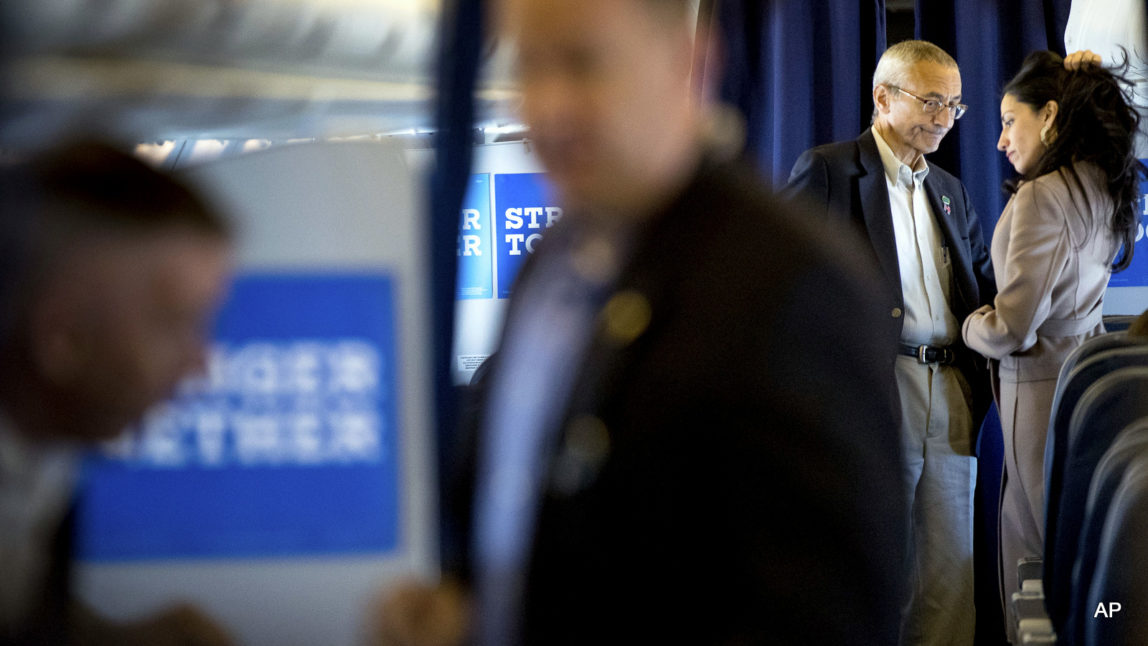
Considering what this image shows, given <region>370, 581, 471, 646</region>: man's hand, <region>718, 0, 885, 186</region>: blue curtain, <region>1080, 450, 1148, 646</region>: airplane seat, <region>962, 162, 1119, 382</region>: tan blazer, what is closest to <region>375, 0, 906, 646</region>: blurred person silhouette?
<region>370, 581, 471, 646</region>: man's hand

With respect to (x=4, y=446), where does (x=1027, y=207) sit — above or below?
above

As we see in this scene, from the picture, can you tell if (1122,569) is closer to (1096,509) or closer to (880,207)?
(1096,509)

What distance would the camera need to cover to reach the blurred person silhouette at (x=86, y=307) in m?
0.22

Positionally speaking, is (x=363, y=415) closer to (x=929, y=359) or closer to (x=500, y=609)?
(x=500, y=609)

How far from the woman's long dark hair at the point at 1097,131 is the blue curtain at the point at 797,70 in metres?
0.76

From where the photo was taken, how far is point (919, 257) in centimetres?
223

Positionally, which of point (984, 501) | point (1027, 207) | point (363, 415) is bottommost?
point (984, 501)

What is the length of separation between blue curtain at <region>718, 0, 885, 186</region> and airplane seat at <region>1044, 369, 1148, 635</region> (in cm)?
176

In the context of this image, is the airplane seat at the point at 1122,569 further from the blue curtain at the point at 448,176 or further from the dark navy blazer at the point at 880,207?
the dark navy blazer at the point at 880,207

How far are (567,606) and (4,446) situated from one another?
0.66 feet

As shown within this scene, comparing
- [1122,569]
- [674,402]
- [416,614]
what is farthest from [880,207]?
[416,614]

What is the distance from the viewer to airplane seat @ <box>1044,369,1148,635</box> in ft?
3.12

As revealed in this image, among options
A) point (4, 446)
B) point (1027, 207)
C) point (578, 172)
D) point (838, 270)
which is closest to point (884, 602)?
point (838, 270)

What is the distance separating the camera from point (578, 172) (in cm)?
32
